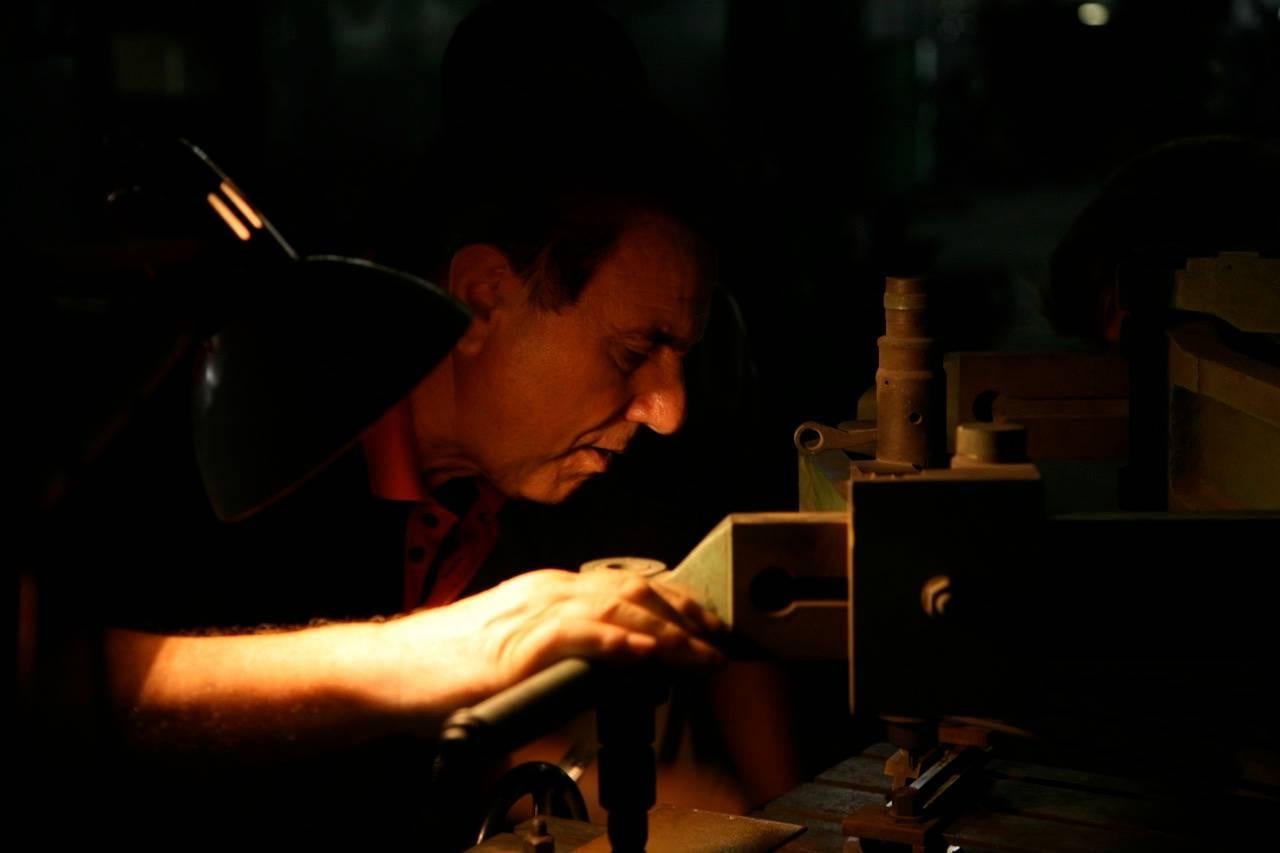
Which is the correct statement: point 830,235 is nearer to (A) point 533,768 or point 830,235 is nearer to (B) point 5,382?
(A) point 533,768

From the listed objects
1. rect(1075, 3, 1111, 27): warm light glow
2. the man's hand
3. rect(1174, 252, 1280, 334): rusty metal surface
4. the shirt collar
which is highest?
rect(1075, 3, 1111, 27): warm light glow

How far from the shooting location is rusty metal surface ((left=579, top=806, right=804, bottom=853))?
5.78ft

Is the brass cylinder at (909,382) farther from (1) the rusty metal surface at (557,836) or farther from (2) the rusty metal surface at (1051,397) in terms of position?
(1) the rusty metal surface at (557,836)

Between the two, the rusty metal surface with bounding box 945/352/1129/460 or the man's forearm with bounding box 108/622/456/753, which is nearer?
the man's forearm with bounding box 108/622/456/753

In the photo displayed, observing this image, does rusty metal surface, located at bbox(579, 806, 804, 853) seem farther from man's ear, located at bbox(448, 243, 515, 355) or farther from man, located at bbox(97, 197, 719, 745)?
man's ear, located at bbox(448, 243, 515, 355)

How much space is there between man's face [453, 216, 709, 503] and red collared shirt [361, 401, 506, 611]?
0.47ft

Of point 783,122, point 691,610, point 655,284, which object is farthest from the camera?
point 783,122

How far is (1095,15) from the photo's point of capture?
17.4 feet

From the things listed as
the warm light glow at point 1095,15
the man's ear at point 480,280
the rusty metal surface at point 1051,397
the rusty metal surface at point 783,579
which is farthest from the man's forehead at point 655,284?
the warm light glow at point 1095,15

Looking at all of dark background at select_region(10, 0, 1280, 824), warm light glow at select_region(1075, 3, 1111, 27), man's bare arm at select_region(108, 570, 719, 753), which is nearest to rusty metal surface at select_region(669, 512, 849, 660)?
man's bare arm at select_region(108, 570, 719, 753)

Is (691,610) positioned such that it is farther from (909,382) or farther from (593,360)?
(593,360)

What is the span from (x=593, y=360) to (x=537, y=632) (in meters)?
1.17

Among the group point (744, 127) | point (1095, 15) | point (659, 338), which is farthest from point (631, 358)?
point (1095, 15)

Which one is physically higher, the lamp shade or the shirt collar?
the lamp shade
